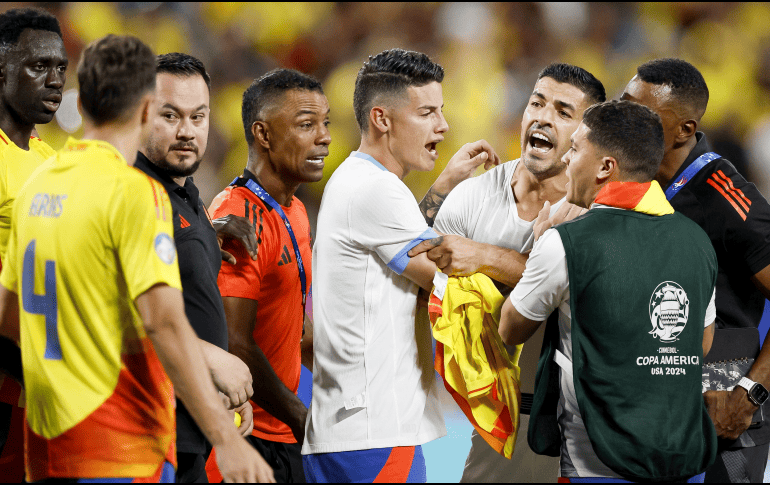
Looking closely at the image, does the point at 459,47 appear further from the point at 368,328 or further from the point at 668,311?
the point at 668,311

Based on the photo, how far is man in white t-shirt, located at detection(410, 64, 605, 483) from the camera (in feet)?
9.82

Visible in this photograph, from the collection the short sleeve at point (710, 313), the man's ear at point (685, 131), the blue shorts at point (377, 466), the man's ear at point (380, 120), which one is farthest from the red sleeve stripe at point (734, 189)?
the blue shorts at point (377, 466)

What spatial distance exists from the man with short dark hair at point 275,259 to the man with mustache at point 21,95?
0.72 meters

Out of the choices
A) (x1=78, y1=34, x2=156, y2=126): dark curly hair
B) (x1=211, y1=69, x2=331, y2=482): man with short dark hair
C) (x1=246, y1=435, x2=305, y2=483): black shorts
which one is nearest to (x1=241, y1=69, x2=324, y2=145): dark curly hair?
(x1=211, y1=69, x2=331, y2=482): man with short dark hair

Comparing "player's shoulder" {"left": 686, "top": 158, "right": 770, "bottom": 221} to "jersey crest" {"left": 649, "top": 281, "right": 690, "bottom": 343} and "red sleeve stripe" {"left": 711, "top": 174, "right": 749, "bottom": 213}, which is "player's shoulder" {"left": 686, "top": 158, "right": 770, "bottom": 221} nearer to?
"red sleeve stripe" {"left": 711, "top": 174, "right": 749, "bottom": 213}

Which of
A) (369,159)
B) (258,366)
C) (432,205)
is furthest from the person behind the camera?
(432,205)

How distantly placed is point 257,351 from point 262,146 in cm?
90

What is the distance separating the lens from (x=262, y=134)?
10.0 feet

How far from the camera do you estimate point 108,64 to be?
1641 millimetres

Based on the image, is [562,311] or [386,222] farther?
[386,222]

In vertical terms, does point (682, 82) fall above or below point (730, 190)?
above

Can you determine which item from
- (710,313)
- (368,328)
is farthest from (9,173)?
(710,313)

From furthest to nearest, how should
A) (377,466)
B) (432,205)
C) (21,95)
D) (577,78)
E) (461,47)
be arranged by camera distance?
(461,47), (432,205), (577,78), (21,95), (377,466)

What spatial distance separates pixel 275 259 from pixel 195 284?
28.0 inches
